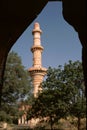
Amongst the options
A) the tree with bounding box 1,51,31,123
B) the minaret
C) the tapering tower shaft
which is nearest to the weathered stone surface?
the tree with bounding box 1,51,31,123

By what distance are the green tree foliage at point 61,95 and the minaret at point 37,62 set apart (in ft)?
36.0

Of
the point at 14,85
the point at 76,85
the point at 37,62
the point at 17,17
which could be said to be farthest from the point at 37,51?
the point at 17,17

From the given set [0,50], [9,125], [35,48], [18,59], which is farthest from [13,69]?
[0,50]

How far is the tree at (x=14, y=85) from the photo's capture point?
3269 cm

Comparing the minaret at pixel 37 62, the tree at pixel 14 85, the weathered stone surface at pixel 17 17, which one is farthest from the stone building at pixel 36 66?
the weathered stone surface at pixel 17 17

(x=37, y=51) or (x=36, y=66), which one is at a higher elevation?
(x=37, y=51)

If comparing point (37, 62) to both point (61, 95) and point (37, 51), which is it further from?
point (61, 95)

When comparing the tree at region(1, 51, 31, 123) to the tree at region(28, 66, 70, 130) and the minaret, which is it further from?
the minaret

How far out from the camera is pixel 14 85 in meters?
33.3

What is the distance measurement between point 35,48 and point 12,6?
Result: 128ft

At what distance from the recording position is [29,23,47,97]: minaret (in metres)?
42.7

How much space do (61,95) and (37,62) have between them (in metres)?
16.8

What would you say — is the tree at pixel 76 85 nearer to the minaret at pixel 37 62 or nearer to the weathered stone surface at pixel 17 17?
the minaret at pixel 37 62

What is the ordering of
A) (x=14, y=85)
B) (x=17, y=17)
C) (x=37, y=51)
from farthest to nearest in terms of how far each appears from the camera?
(x=37, y=51) → (x=14, y=85) → (x=17, y=17)
